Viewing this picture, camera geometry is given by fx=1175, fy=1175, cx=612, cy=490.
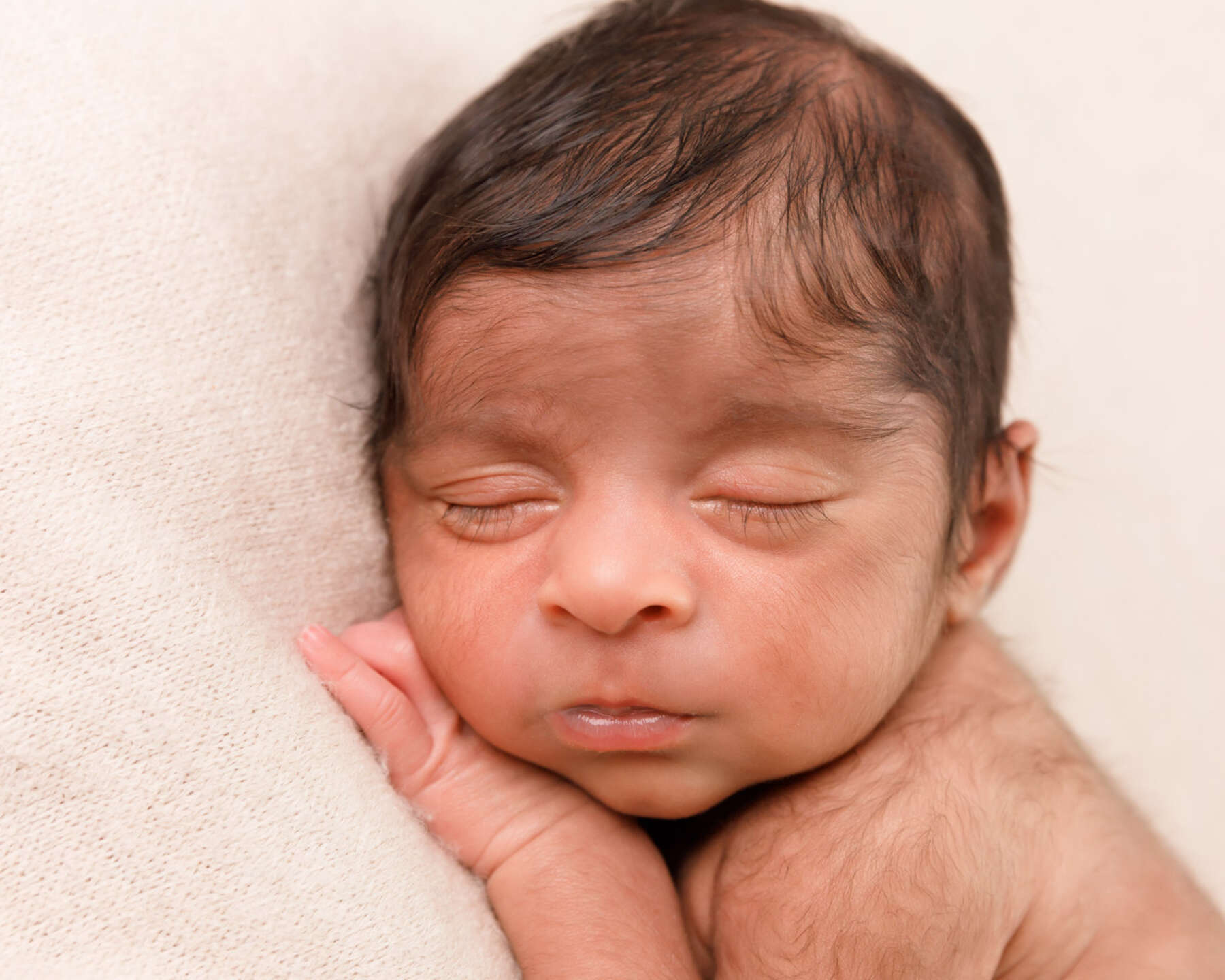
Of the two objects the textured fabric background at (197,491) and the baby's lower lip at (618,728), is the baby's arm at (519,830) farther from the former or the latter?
the baby's lower lip at (618,728)

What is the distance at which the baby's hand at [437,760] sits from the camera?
49.0 inches

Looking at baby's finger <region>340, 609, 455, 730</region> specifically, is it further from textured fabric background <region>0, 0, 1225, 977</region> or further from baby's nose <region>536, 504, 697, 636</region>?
baby's nose <region>536, 504, 697, 636</region>

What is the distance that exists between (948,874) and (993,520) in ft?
1.49

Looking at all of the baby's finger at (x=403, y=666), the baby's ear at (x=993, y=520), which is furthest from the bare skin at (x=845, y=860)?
the baby's ear at (x=993, y=520)

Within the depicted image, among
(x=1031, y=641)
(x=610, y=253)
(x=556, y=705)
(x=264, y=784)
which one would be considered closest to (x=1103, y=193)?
(x=1031, y=641)

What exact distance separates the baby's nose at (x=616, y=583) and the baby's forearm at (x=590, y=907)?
0.29 m

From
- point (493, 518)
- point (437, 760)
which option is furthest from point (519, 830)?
point (493, 518)

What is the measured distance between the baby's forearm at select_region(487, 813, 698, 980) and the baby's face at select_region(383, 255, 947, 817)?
78mm

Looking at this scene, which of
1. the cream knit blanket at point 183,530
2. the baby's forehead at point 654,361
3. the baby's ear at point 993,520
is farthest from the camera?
the baby's ear at point 993,520

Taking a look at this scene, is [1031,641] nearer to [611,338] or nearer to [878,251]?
[878,251]

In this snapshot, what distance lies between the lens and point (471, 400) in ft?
3.98

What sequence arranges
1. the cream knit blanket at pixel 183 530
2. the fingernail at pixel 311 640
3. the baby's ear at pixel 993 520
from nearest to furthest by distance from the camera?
the cream knit blanket at pixel 183 530
the fingernail at pixel 311 640
the baby's ear at pixel 993 520

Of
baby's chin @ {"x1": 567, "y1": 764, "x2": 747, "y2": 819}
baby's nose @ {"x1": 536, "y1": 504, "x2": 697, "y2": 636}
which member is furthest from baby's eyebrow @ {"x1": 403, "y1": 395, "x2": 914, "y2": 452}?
baby's chin @ {"x1": 567, "y1": 764, "x2": 747, "y2": 819}

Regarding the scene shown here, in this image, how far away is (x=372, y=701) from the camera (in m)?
1.24
